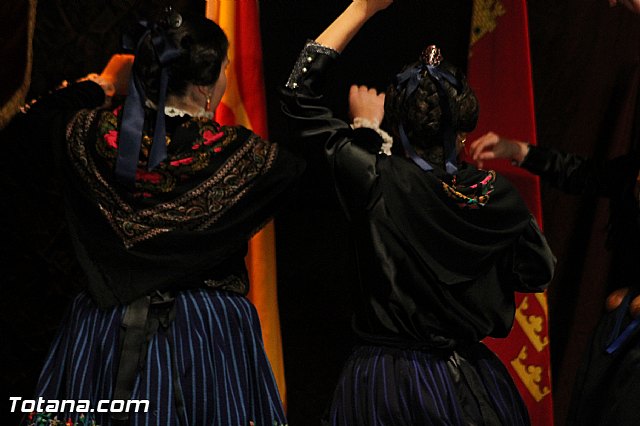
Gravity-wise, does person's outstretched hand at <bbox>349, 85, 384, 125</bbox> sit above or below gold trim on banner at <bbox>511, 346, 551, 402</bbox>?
above

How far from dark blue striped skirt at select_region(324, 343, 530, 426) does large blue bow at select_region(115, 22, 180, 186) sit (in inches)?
24.3

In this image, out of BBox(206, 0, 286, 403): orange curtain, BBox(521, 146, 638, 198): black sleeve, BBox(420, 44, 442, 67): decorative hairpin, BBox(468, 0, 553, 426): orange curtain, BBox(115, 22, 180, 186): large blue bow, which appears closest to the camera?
BBox(115, 22, 180, 186): large blue bow

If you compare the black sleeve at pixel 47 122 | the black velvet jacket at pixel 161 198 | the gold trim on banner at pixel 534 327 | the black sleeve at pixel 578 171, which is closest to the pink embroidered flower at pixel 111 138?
the black velvet jacket at pixel 161 198

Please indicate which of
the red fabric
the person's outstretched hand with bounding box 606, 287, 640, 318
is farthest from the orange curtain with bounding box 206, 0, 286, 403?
the person's outstretched hand with bounding box 606, 287, 640, 318

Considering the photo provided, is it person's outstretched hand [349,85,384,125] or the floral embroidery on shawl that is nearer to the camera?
the floral embroidery on shawl

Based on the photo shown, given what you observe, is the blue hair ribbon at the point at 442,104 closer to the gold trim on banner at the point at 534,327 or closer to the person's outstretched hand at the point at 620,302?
the person's outstretched hand at the point at 620,302

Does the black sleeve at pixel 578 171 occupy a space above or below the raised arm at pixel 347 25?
below

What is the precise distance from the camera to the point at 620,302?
2150mm

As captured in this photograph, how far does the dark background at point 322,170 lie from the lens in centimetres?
249

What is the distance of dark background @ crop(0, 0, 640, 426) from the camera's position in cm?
249

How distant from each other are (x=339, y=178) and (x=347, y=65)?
89cm

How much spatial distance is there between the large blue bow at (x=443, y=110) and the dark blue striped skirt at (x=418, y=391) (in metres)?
0.40

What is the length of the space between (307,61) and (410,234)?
0.43 meters

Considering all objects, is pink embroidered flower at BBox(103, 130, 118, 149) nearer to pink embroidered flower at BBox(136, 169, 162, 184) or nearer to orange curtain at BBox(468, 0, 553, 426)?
pink embroidered flower at BBox(136, 169, 162, 184)
